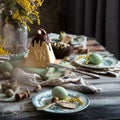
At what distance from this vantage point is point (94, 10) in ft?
10.8

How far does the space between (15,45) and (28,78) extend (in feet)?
1.41

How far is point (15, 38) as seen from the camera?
1.90 metres

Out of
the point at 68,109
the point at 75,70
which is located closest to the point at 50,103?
the point at 68,109

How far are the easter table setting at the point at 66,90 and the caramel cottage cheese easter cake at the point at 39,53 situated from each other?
40mm

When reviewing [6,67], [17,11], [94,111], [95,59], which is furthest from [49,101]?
[17,11]

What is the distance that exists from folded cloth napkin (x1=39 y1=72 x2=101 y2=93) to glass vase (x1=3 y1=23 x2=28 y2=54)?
0.45m

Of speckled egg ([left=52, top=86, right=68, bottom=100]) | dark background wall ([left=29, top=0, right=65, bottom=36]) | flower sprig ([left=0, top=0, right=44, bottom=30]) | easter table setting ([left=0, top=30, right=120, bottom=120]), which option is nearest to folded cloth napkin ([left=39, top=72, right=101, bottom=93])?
easter table setting ([left=0, top=30, right=120, bottom=120])

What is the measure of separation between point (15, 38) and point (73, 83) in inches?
20.8

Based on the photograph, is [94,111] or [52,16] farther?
[52,16]

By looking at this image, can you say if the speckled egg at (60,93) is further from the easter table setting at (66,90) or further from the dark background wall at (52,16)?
the dark background wall at (52,16)

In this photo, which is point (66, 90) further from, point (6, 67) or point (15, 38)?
point (15, 38)

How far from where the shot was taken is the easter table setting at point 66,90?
1232mm

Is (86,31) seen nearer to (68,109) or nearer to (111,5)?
(111,5)

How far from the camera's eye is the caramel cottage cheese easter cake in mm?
1683
